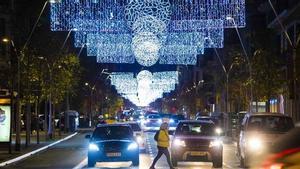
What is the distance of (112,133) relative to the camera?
91.2 ft

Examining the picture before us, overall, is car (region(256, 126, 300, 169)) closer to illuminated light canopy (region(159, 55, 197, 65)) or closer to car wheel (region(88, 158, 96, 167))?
car wheel (region(88, 158, 96, 167))

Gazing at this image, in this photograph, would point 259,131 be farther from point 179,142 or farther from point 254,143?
point 179,142

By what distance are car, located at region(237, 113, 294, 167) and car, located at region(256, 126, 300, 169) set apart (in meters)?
14.0

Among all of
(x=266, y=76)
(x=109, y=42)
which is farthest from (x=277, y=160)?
(x=109, y=42)

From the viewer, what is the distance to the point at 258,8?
83.2 m

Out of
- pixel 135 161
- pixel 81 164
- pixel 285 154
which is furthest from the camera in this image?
pixel 81 164

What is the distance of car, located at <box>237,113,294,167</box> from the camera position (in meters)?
24.8

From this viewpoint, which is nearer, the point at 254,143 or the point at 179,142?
the point at 254,143

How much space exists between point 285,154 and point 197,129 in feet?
60.1

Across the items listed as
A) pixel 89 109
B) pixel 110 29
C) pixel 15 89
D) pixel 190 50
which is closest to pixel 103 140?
pixel 15 89

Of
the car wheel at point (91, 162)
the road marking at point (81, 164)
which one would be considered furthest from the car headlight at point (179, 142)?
the road marking at point (81, 164)

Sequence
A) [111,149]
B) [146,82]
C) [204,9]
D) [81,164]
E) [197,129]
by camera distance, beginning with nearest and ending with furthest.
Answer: [111,149] → [197,129] → [81,164] → [204,9] → [146,82]

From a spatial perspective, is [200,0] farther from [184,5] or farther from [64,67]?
[64,67]

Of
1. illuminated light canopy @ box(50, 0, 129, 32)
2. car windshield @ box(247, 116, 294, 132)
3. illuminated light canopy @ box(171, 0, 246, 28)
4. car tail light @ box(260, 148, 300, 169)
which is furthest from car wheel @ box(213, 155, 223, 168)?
illuminated light canopy @ box(171, 0, 246, 28)
